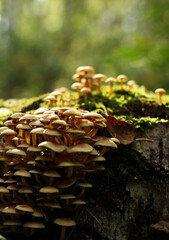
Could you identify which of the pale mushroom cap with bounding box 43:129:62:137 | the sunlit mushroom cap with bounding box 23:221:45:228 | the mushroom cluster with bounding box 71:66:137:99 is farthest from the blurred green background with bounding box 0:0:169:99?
the sunlit mushroom cap with bounding box 23:221:45:228

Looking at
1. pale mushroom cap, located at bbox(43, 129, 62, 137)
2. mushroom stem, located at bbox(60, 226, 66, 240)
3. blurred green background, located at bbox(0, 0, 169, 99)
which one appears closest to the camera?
pale mushroom cap, located at bbox(43, 129, 62, 137)

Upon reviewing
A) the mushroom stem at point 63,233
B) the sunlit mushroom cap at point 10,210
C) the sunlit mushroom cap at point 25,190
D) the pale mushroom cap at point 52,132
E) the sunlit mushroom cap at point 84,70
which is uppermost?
the sunlit mushroom cap at point 84,70

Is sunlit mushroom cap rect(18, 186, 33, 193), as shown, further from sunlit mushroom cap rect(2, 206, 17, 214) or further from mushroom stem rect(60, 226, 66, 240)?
mushroom stem rect(60, 226, 66, 240)

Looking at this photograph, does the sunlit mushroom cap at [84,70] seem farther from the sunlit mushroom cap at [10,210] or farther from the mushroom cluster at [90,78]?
the sunlit mushroom cap at [10,210]

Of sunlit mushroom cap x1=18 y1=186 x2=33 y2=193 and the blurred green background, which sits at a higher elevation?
the blurred green background

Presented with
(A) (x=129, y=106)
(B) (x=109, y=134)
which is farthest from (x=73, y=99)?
(B) (x=109, y=134)

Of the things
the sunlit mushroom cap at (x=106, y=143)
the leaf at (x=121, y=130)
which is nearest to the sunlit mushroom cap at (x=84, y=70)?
the leaf at (x=121, y=130)

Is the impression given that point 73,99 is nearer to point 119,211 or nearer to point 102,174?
point 102,174

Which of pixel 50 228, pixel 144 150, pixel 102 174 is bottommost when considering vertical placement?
pixel 50 228
